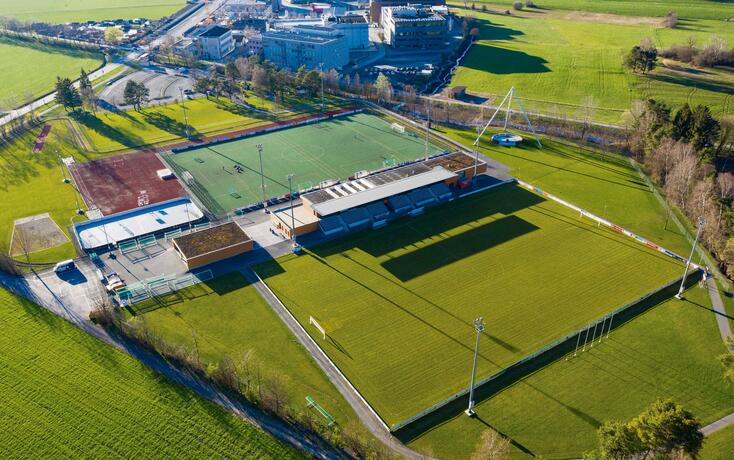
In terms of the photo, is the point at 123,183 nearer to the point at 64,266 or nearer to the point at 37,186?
the point at 37,186

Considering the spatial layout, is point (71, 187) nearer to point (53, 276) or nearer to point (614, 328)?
point (53, 276)

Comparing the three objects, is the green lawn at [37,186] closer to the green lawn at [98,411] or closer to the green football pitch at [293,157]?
the green football pitch at [293,157]

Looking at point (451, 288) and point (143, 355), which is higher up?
point (451, 288)

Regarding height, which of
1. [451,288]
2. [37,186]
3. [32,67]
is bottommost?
[451,288]

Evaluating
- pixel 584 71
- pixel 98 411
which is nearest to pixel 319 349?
pixel 98 411

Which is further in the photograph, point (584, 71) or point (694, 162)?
point (584, 71)

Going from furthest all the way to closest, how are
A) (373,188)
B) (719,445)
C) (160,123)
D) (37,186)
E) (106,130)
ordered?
(160,123)
(106,130)
(37,186)
(373,188)
(719,445)

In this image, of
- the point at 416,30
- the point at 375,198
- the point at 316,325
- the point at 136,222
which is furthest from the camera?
the point at 416,30

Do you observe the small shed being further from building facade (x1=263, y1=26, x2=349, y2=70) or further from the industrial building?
building facade (x1=263, y1=26, x2=349, y2=70)
